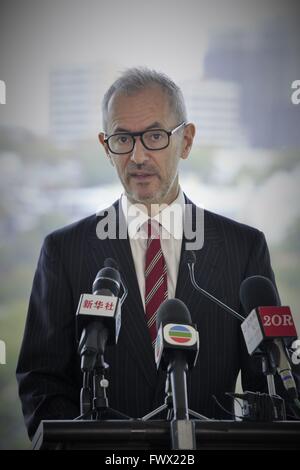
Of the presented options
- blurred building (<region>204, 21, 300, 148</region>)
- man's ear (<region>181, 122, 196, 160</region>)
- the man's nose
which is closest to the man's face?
the man's nose

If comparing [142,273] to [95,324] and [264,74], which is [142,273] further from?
[264,74]

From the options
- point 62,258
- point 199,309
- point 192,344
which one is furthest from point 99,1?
point 192,344

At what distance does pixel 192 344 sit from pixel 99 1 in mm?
3205

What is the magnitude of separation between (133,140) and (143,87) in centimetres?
27

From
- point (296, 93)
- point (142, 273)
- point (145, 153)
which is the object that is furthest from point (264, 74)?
point (142, 273)

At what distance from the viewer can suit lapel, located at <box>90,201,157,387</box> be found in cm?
288

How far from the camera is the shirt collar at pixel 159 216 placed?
128 inches

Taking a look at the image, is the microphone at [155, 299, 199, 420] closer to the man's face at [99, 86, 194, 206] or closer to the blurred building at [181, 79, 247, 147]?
the man's face at [99, 86, 194, 206]

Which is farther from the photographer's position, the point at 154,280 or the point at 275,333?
the point at 154,280

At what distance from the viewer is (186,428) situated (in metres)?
1.68

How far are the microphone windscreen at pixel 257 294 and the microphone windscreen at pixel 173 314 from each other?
1.11 ft

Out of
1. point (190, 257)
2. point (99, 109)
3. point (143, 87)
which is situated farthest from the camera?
point (99, 109)

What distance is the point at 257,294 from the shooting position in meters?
2.25

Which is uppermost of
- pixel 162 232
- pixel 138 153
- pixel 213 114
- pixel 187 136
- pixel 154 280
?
pixel 213 114
